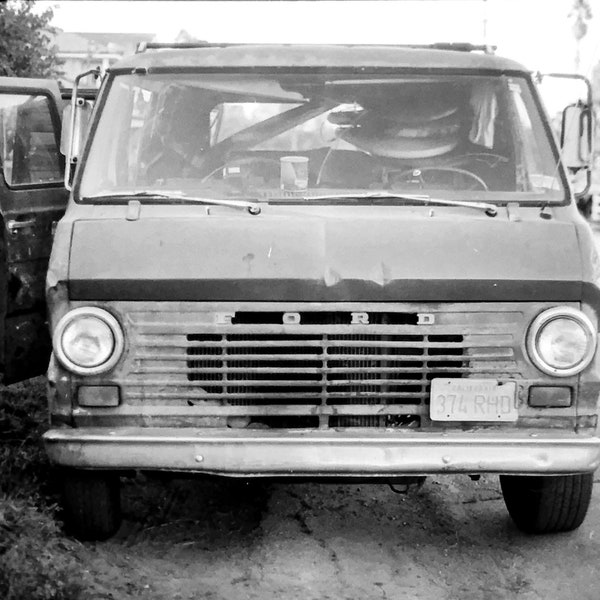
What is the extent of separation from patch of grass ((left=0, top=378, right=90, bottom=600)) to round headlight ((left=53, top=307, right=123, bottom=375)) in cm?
69

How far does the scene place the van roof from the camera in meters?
4.42

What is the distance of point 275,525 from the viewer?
14.6 ft

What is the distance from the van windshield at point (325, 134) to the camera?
4254 mm

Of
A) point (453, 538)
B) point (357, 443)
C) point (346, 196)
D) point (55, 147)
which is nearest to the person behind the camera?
point (357, 443)

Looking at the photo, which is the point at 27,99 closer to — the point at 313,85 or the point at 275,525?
the point at 313,85

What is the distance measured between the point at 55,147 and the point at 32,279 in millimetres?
783

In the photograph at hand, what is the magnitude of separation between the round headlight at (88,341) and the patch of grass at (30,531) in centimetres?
69

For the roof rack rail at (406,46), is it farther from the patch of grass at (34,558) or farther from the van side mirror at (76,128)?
the patch of grass at (34,558)

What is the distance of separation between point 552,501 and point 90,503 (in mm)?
1924

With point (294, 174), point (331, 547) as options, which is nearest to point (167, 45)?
point (294, 174)

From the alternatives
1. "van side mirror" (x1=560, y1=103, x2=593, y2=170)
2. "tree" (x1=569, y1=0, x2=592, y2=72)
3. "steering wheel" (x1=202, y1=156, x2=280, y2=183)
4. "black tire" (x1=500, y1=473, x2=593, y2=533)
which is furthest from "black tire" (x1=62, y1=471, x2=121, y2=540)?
"tree" (x1=569, y1=0, x2=592, y2=72)

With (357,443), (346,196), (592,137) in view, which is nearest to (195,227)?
(346,196)

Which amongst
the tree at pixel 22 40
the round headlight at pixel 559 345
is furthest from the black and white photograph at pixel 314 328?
the tree at pixel 22 40

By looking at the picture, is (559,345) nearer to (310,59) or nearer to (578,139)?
(578,139)
